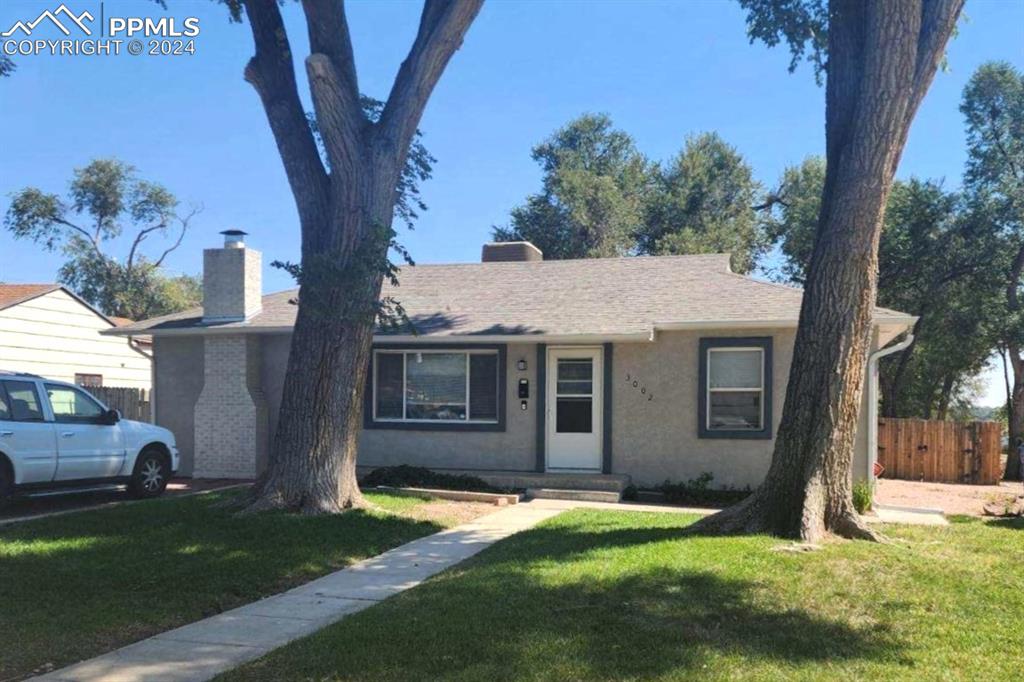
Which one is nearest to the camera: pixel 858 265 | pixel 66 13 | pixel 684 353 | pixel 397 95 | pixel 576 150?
pixel 858 265

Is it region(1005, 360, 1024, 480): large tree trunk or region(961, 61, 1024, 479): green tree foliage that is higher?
region(961, 61, 1024, 479): green tree foliage

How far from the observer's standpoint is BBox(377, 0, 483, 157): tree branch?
10.9 m

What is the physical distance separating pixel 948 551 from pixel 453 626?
17.7 ft

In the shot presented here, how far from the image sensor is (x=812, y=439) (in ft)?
28.4

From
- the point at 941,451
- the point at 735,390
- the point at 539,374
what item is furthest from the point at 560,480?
the point at 941,451

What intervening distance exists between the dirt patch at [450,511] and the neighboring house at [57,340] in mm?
11135

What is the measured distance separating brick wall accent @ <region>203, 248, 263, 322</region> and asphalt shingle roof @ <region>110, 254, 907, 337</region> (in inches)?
15.4

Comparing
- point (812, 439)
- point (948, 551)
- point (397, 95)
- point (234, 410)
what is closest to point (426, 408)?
point (234, 410)

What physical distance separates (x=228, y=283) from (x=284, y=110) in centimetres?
560

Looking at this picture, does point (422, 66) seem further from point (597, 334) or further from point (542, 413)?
point (542, 413)

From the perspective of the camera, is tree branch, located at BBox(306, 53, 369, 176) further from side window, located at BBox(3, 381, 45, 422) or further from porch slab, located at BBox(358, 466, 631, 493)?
porch slab, located at BBox(358, 466, 631, 493)

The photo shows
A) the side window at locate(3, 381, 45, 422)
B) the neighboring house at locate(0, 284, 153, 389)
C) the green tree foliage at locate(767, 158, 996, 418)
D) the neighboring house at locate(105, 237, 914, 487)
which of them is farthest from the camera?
the green tree foliage at locate(767, 158, 996, 418)

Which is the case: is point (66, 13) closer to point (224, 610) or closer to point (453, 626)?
point (224, 610)

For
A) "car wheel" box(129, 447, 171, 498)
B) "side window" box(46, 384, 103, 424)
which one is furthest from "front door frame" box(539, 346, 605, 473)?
"side window" box(46, 384, 103, 424)
